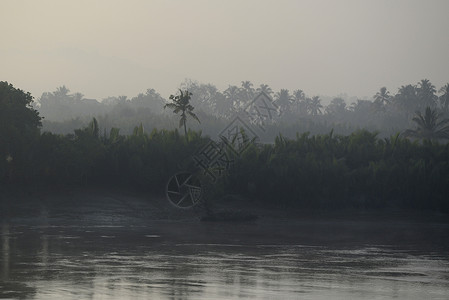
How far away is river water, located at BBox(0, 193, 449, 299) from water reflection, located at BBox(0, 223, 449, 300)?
0.04 m

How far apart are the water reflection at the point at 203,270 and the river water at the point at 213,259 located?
0.14 ft

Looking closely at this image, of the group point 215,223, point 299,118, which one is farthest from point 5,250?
point 299,118

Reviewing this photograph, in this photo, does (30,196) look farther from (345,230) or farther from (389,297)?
(389,297)

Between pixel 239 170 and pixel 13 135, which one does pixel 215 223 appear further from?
pixel 13 135

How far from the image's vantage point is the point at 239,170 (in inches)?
2712

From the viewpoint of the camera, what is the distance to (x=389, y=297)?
82.8 ft

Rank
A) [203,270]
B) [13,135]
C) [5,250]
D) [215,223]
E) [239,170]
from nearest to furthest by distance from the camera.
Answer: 1. [203,270]
2. [5,250]
3. [215,223]
4. [13,135]
5. [239,170]

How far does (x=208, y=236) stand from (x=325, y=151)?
2822 centimetres

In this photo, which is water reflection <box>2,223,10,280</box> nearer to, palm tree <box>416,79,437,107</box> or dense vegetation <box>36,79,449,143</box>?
dense vegetation <box>36,79,449,143</box>

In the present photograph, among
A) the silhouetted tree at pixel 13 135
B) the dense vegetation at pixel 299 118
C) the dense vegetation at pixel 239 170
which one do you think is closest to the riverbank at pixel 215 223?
the dense vegetation at pixel 239 170

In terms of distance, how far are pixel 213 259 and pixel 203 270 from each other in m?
4.30

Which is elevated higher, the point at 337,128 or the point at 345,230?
the point at 337,128

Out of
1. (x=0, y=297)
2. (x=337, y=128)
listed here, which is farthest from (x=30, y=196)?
(x=337, y=128)

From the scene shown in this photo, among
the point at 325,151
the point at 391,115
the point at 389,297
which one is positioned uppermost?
the point at 391,115
